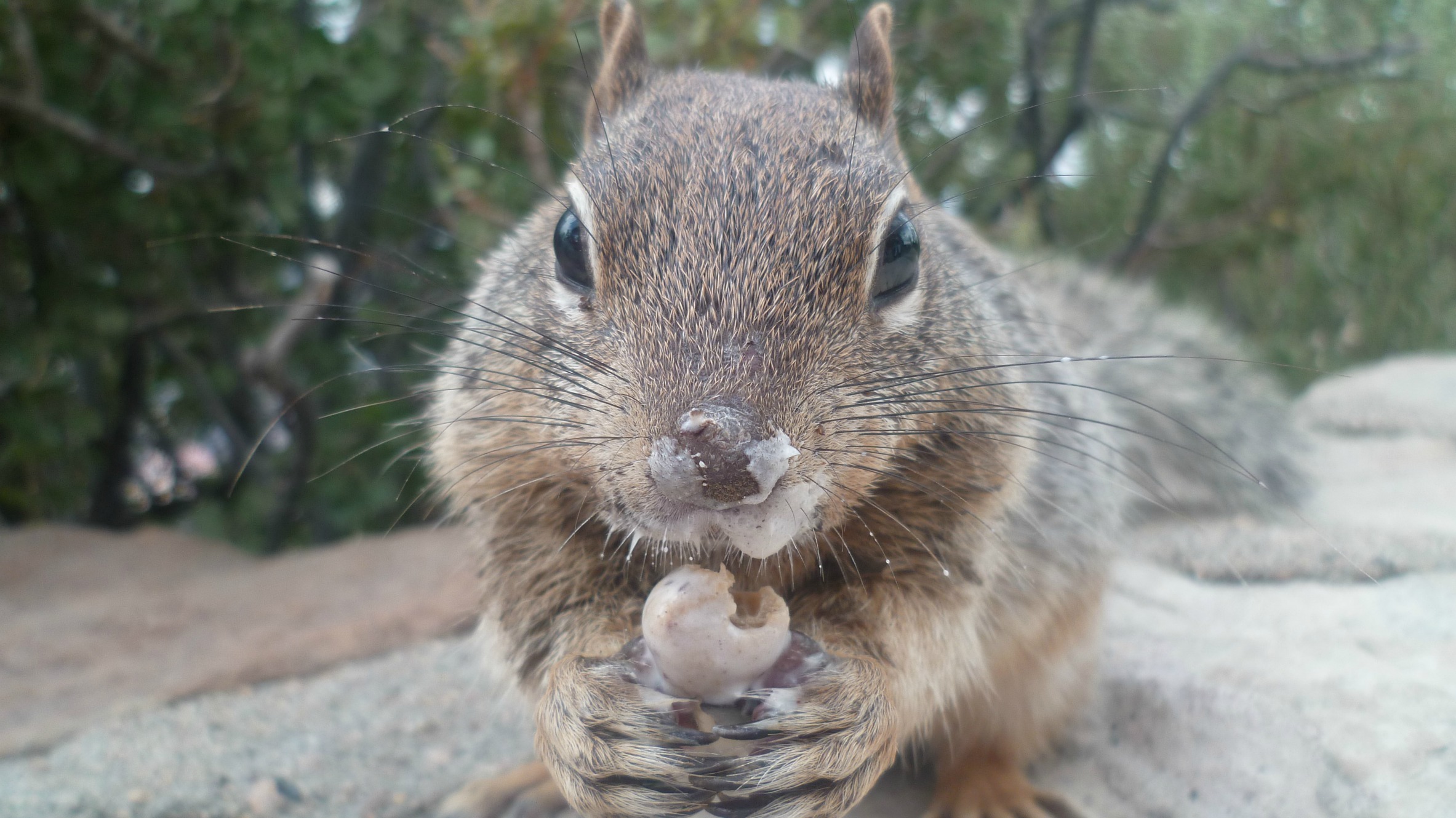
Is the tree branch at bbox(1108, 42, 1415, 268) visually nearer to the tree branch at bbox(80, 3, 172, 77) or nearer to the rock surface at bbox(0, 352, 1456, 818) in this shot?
the rock surface at bbox(0, 352, 1456, 818)

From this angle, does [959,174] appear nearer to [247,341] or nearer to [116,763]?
[247,341]

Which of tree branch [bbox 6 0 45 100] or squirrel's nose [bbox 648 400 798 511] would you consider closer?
squirrel's nose [bbox 648 400 798 511]

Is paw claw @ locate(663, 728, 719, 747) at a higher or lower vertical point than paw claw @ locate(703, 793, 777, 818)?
higher

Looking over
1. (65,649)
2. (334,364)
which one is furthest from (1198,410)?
(65,649)

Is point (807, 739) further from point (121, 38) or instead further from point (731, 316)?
point (121, 38)

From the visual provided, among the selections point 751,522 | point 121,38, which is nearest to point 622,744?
point 751,522

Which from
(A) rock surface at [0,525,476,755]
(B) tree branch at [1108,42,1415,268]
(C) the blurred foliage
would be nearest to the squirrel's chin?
(C) the blurred foliage
